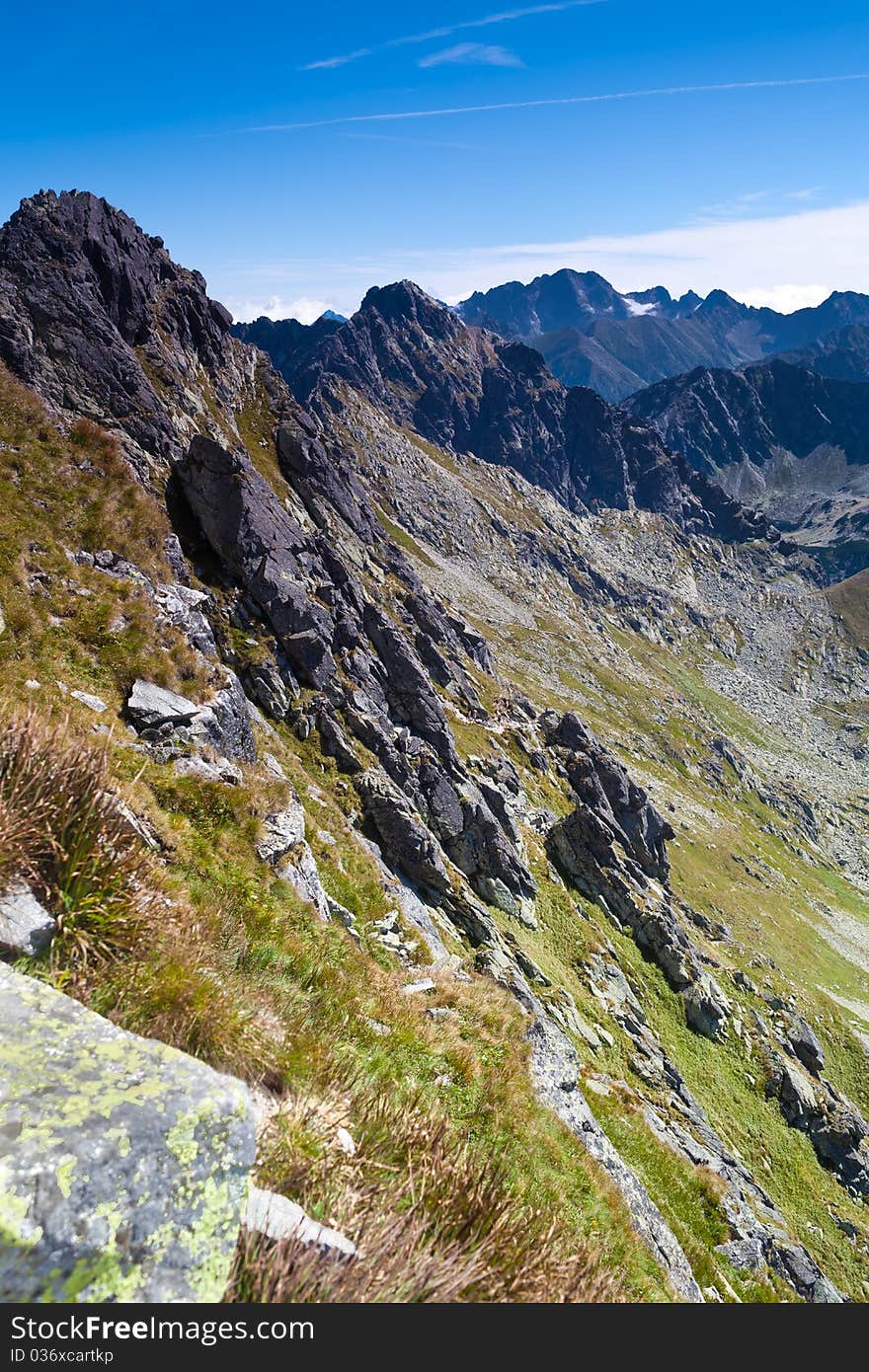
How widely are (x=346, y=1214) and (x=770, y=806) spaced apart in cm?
14753

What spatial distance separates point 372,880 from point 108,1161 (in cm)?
2013

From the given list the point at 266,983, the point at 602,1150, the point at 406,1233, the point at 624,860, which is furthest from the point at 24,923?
the point at 624,860

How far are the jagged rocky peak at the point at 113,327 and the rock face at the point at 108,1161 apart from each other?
124ft

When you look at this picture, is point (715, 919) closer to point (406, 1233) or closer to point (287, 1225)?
point (406, 1233)

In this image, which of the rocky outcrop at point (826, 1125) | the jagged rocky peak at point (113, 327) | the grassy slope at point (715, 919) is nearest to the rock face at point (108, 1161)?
the grassy slope at point (715, 919)

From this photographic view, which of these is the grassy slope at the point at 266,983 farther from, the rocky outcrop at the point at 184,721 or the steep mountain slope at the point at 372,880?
the rocky outcrop at the point at 184,721

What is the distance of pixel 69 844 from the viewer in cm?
562

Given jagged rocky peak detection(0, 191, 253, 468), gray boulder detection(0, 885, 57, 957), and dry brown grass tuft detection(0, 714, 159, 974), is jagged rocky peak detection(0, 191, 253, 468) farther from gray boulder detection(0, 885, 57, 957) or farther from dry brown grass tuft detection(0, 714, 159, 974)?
gray boulder detection(0, 885, 57, 957)

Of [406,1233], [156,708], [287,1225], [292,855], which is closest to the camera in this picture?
[287,1225]

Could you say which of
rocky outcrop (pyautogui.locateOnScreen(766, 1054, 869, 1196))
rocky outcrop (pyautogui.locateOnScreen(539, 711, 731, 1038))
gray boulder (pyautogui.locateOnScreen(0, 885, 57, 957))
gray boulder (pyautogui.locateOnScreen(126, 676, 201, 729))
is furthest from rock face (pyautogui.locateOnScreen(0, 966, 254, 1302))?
rocky outcrop (pyautogui.locateOnScreen(766, 1054, 869, 1196))

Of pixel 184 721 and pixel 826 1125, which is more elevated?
pixel 184 721

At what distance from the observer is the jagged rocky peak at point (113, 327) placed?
126 feet

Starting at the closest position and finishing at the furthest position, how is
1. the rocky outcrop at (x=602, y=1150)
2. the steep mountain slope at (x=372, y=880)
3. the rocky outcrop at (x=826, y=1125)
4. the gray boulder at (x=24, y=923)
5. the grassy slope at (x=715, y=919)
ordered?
the gray boulder at (x=24, y=923) → the steep mountain slope at (x=372, y=880) → the rocky outcrop at (x=602, y=1150) → the grassy slope at (x=715, y=919) → the rocky outcrop at (x=826, y=1125)

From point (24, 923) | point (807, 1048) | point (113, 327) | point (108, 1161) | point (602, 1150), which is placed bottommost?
point (807, 1048)
